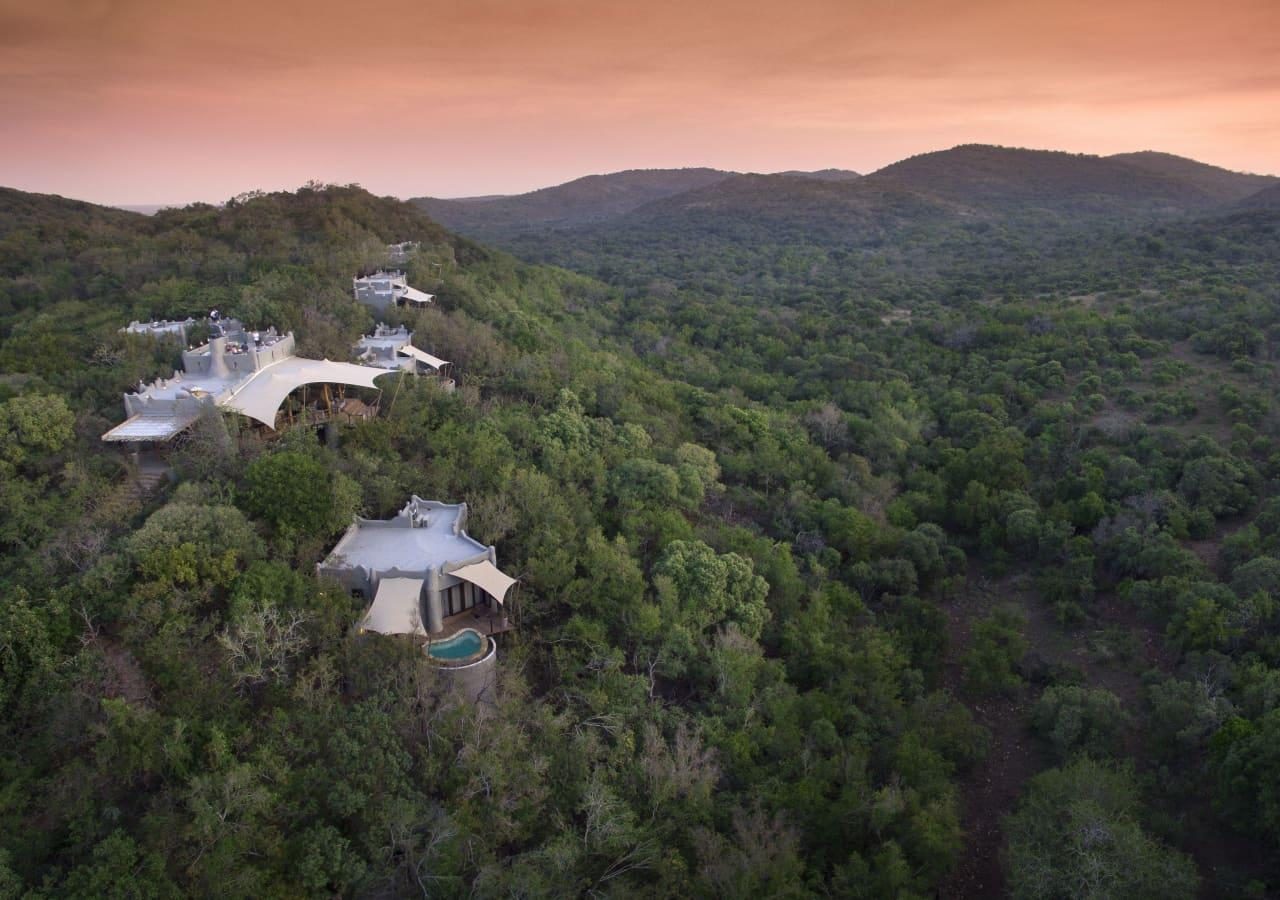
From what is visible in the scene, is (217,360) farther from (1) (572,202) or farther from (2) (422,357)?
(1) (572,202)

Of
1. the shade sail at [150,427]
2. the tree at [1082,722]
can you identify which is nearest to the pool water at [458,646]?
the shade sail at [150,427]

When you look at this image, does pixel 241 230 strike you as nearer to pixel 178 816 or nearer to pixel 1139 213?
pixel 178 816

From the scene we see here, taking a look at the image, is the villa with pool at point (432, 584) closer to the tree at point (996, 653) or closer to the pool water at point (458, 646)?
the pool water at point (458, 646)

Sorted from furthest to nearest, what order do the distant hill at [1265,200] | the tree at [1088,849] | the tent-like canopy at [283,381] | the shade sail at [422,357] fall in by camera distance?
the distant hill at [1265,200]
the shade sail at [422,357]
the tent-like canopy at [283,381]
the tree at [1088,849]

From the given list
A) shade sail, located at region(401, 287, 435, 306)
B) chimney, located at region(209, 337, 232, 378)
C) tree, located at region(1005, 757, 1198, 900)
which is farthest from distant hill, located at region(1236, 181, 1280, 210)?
chimney, located at region(209, 337, 232, 378)

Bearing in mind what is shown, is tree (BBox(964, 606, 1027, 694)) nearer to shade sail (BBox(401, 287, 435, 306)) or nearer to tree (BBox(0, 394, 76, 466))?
tree (BBox(0, 394, 76, 466))

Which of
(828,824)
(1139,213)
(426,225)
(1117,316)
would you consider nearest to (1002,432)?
(1117,316)
